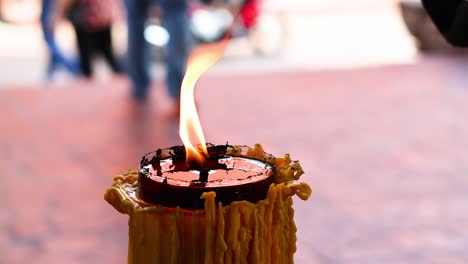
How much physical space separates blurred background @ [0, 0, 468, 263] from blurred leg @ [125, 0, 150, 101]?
5 cm

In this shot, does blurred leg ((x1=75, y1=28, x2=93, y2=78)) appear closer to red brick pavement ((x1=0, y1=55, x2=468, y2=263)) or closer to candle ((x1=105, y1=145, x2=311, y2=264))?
red brick pavement ((x1=0, y1=55, x2=468, y2=263))

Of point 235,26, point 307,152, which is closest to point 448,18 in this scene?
point 307,152

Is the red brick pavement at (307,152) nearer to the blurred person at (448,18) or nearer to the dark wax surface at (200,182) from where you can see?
the blurred person at (448,18)

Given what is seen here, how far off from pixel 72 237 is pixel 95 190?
39cm

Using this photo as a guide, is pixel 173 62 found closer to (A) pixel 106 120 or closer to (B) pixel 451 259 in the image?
(A) pixel 106 120

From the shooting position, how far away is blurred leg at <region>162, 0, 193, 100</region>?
3.31 m

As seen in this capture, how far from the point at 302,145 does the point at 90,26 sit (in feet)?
6.32

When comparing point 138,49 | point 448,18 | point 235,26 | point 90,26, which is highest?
point 235,26

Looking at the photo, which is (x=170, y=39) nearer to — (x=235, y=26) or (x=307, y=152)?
(x=307, y=152)

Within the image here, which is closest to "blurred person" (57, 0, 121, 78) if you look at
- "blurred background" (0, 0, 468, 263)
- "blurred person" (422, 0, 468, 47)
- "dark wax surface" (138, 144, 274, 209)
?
"blurred background" (0, 0, 468, 263)

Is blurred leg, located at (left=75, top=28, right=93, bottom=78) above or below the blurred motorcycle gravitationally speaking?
below

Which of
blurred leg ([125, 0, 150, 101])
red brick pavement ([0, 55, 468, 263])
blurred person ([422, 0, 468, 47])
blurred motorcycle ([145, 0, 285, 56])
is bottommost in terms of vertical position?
red brick pavement ([0, 55, 468, 263])

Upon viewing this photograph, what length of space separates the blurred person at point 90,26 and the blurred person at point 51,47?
70 millimetres

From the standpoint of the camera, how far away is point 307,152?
9.09 feet
